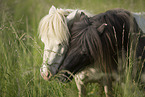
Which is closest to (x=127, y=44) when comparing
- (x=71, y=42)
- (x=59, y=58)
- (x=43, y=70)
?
(x=71, y=42)

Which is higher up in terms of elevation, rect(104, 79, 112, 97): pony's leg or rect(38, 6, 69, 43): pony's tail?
rect(38, 6, 69, 43): pony's tail

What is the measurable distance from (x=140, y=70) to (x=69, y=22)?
1.06 meters

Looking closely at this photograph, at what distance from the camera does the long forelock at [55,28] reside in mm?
1798

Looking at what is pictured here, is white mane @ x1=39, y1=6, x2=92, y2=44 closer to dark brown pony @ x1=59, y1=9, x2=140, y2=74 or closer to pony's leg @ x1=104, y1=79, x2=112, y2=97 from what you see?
dark brown pony @ x1=59, y1=9, x2=140, y2=74

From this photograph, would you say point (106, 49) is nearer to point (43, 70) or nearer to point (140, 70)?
point (140, 70)

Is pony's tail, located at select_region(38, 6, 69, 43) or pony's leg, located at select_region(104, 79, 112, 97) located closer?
pony's tail, located at select_region(38, 6, 69, 43)

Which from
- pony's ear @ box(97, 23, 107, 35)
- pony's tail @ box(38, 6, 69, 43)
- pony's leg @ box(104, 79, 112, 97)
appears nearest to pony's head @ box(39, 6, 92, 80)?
pony's tail @ box(38, 6, 69, 43)

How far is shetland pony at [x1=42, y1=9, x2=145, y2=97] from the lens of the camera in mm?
1754

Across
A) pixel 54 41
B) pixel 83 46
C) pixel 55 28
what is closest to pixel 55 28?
pixel 55 28

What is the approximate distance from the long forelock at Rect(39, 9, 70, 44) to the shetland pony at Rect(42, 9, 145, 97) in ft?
0.30

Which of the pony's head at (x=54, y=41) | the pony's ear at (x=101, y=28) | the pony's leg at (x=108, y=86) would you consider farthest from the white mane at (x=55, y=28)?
the pony's leg at (x=108, y=86)

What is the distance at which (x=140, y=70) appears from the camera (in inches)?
81.7

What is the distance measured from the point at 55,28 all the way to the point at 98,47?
1.67 ft

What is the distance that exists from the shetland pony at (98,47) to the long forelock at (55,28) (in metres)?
0.09
